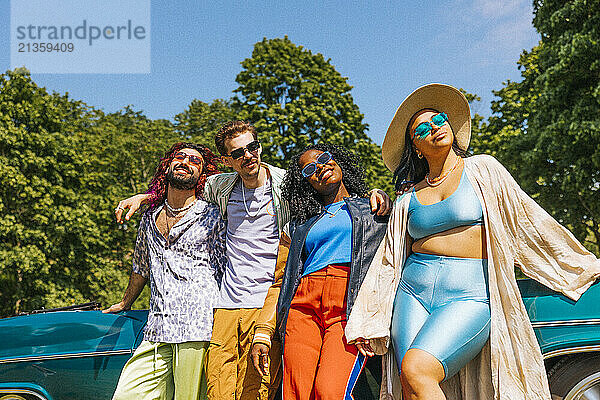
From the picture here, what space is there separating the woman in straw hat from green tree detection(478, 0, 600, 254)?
10.4 metres

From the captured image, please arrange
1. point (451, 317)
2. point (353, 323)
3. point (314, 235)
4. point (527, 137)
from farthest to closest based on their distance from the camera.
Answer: point (527, 137)
point (314, 235)
point (353, 323)
point (451, 317)

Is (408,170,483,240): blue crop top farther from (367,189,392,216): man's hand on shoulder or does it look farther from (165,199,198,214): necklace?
(165,199,198,214): necklace

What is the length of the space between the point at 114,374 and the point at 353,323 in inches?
75.0

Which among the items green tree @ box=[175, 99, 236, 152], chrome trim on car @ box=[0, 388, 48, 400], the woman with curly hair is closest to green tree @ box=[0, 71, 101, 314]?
green tree @ box=[175, 99, 236, 152]

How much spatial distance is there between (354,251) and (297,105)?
51.7 ft

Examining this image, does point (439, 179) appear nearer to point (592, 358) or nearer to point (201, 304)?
point (592, 358)

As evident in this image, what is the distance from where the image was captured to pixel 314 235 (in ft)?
10.5

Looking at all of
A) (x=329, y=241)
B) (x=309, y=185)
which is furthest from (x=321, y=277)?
(x=309, y=185)


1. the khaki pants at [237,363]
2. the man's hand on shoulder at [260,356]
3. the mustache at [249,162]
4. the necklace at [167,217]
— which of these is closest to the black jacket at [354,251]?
the man's hand on shoulder at [260,356]

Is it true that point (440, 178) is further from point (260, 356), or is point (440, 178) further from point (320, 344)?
point (260, 356)

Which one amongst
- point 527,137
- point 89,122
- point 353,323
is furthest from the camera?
point 89,122

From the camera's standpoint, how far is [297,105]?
18.4 m

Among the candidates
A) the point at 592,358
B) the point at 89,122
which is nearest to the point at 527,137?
the point at 592,358

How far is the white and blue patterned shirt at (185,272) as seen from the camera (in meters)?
3.48
